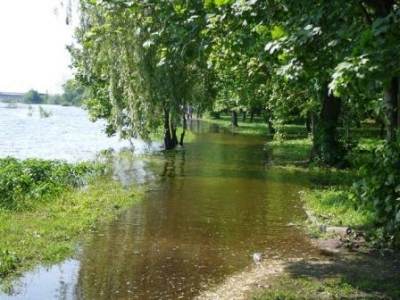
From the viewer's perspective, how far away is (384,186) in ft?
21.9

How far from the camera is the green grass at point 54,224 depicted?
32.5ft

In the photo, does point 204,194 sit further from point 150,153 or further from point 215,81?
point 215,81

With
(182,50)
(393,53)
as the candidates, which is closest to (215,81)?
(182,50)

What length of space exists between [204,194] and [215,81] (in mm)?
17892

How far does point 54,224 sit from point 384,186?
8100mm

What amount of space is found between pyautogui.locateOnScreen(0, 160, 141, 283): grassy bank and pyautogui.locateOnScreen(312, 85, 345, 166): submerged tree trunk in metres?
9.83

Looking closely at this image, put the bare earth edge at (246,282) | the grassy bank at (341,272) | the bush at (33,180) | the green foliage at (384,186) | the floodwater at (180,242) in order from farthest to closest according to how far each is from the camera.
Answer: the bush at (33,180), the floodwater at (180,242), the bare earth edge at (246,282), the grassy bank at (341,272), the green foliage at (384,186)

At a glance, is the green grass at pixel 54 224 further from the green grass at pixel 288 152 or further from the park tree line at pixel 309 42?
the green grass at pixel 288 152

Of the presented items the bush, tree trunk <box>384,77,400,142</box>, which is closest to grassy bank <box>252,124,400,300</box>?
tree trunk <box>384,77,400,142</box>

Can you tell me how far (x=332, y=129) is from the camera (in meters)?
24.0

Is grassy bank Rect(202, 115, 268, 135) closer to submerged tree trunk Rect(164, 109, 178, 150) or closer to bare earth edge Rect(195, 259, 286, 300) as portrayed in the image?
submerged tree trunk Rect(164, 109, 178, 150)

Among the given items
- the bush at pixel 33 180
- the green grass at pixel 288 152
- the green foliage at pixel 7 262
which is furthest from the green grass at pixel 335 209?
the green grass at pixel 288 152

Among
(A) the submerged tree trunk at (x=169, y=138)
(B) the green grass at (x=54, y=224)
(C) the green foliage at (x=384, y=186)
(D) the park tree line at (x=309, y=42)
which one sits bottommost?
(B) the green grass at (x=54, y=224)

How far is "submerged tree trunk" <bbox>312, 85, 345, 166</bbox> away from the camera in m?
24.0
